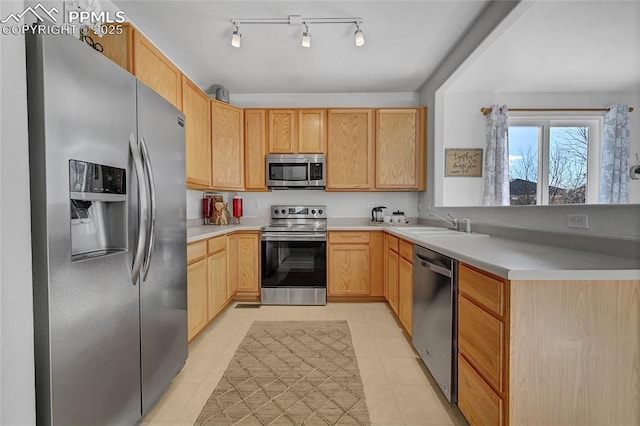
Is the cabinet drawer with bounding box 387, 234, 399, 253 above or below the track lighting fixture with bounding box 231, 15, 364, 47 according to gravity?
below

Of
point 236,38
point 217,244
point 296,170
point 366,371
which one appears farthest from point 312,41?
point 366,371

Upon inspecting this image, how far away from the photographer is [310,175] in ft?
12.1

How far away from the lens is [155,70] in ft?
7.09

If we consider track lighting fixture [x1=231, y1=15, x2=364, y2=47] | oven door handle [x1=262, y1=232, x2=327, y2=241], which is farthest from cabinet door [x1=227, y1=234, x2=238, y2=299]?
track lighting fixture [x1=231, y1=15, x2=364, y2=47]

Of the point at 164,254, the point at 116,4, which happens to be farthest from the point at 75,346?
the point at 116,4

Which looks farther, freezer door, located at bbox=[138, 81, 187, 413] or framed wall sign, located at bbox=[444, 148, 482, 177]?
framed wall sign, located at bbox=[444, 148, 482, 177]

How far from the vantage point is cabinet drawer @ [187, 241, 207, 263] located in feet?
7.38

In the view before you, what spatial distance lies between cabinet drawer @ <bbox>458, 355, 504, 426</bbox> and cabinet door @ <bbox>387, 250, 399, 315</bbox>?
1387mm

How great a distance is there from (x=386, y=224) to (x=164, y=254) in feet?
8.61

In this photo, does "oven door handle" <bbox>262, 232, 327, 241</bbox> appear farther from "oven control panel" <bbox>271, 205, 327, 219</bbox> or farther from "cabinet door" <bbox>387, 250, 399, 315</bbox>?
"cabinet door" <bbox>387, 250, 399, 315</bbox>

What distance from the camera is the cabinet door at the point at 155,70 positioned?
1950mm

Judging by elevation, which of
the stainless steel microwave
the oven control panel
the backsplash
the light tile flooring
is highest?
the stainless steel microwave

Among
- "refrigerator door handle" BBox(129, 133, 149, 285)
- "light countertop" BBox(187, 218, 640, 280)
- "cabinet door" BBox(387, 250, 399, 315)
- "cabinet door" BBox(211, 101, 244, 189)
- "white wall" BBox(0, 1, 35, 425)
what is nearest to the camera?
"white wall" BBox(0, 1, 35, 425)

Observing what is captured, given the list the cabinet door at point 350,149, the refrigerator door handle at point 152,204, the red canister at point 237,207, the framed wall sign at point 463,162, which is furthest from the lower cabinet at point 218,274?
the framed wall sign at point 463,162
